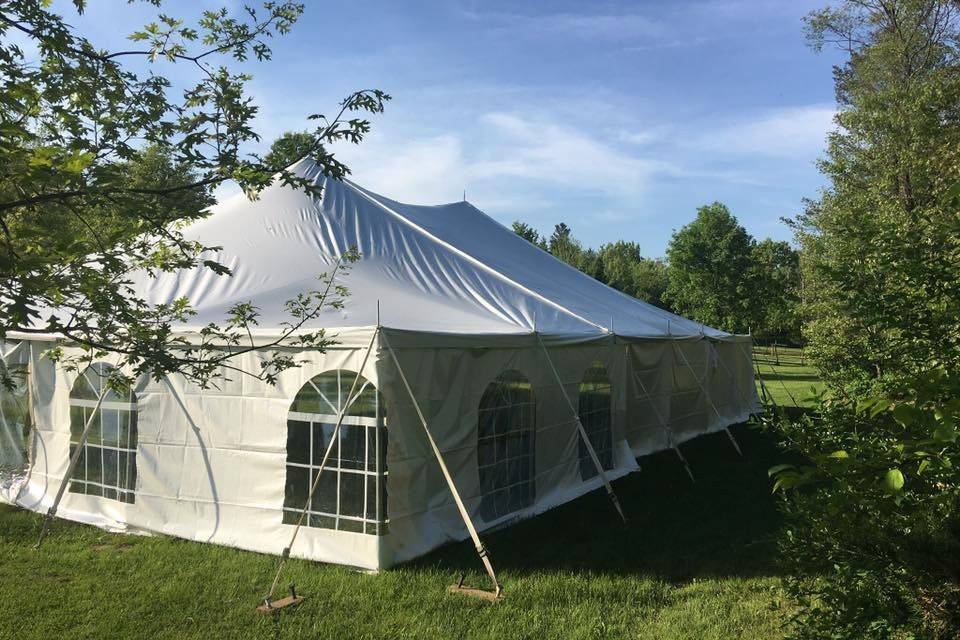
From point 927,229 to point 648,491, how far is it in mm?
5467

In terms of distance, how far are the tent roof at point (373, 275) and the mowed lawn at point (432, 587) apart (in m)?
1.91

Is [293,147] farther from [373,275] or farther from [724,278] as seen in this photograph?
[724,278]

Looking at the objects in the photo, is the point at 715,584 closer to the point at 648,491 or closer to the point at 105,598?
the point at 648,491

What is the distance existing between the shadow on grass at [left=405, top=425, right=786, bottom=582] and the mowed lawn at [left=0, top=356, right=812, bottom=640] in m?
0.02

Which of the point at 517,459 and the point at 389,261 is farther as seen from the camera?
the point at 389,261

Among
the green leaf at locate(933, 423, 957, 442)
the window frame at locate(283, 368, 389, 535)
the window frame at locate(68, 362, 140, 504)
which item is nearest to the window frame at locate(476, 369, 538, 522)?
the window frame at locate(283, 368, 389, 535)

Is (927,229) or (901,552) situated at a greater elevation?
(927,229)

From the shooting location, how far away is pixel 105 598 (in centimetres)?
476

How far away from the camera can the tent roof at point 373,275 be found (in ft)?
21.5

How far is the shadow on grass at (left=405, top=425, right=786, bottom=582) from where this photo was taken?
17.8 feet

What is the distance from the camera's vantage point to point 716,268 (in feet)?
97.4

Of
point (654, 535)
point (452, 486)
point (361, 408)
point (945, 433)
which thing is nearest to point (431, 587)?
point (452, 486)

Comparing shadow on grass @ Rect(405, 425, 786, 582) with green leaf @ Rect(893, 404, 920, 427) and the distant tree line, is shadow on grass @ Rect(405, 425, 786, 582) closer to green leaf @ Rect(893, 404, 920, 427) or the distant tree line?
green leaf @ Rect(893, 404, 920, 427)

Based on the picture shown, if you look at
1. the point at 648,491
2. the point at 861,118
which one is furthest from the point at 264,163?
the point at 861,118
